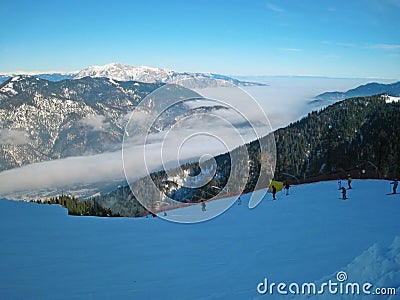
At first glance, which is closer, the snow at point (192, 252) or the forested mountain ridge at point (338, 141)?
the snow at point (192, 252)

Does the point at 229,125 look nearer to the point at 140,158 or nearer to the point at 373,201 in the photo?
the point at 140,158

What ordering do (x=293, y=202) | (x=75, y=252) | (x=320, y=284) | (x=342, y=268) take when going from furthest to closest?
(x=293, y=202) → (x=75, y=252) → (x=342, y=268) → (x=320, y=284)

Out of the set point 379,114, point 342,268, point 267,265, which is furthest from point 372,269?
point 379,114

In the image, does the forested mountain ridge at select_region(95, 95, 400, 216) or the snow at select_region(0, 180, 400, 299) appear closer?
Result: the snow at select_region(0, 180, 400, 299)

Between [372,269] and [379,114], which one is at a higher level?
[379,114]

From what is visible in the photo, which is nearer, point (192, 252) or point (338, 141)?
point (192, 252)

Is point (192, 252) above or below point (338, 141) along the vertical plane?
below

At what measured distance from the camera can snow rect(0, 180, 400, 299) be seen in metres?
9.49

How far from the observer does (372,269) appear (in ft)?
28.8

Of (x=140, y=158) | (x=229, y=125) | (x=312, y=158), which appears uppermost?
(x=229, y=125)

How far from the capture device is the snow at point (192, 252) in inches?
374

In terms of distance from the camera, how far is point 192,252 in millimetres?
12875

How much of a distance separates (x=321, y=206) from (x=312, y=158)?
86.7 m

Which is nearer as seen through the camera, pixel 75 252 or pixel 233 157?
pixel 233 157
